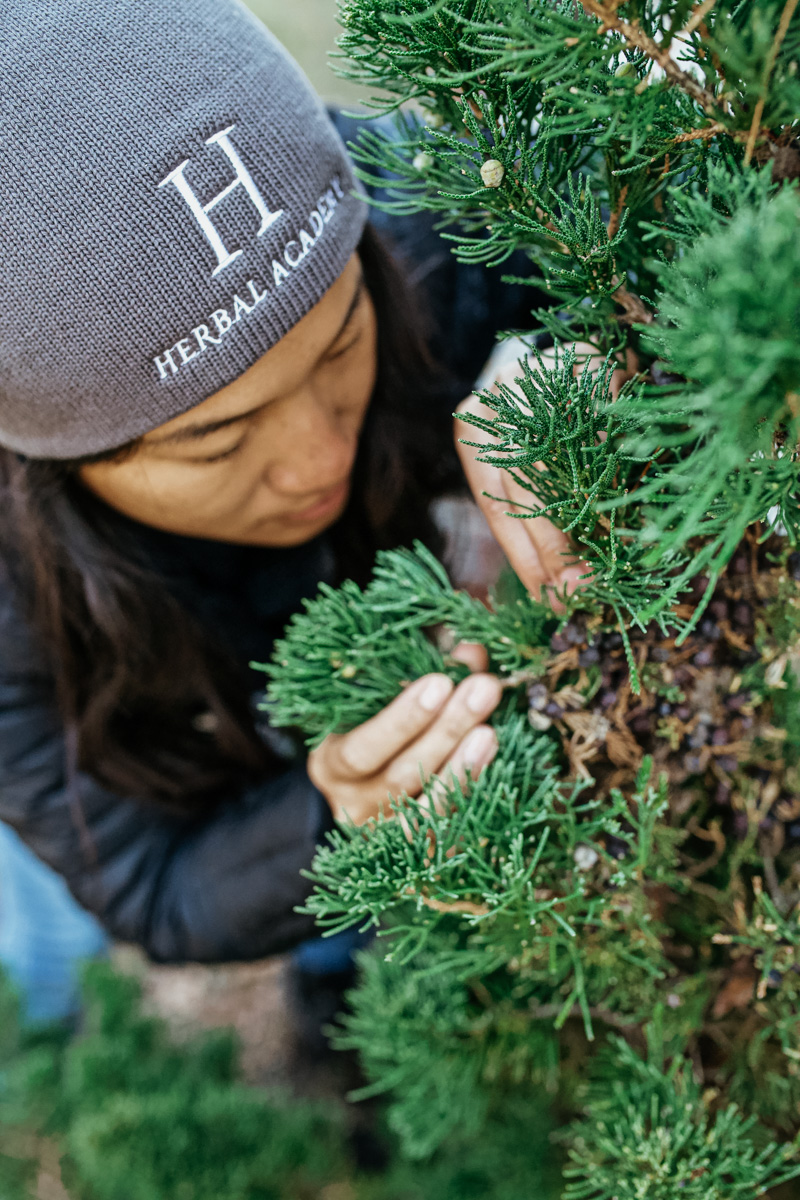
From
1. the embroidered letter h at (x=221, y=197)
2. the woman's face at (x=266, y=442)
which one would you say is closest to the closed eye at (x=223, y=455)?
the woman's face at (x=266, y=442)

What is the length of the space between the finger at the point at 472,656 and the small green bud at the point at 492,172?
0.24 meters

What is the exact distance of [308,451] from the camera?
0.67 metres

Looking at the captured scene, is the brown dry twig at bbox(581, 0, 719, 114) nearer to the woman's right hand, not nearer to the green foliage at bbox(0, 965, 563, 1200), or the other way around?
the woman's right hand

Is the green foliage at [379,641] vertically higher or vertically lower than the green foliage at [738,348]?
lower

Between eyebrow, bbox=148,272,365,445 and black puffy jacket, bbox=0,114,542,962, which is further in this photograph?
black puffy jacket, bbox=0,114,542,962

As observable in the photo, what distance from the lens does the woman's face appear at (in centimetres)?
60

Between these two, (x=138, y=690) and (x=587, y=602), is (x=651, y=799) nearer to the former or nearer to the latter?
(x=587, y=602)

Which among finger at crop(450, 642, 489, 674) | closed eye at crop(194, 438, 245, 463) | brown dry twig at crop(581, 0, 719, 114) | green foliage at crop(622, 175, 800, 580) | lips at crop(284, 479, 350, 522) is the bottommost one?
lips at crop(284, 479, 350, 522)

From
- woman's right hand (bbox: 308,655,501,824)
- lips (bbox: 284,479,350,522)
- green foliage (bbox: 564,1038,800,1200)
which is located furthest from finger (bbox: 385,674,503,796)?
lips (bbox: 284,479,350,522)

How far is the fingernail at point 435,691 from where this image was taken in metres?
0.42

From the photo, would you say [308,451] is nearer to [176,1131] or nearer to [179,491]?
[179,491]

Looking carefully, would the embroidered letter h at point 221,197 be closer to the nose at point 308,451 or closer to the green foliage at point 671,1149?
the nose at point 308,451

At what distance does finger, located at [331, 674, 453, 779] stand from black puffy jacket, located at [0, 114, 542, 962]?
0.41 meters

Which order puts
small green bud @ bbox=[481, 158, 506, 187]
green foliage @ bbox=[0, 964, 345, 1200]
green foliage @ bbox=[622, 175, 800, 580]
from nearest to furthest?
green foliage @ bbox=[622, 175, 800, 580]
small green bud @ bbox=[481, 158, 506, 187]
green foliage @ bbox=[0, 964, 345, 1200]
